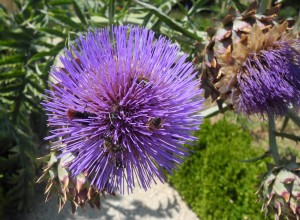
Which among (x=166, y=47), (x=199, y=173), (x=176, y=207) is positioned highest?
(x=166, y=47)

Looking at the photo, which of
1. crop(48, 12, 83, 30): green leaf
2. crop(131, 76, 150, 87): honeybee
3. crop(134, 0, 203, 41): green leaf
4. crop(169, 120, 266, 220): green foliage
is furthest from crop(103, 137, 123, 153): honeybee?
crop(169, 120, 266, 220): green foliage

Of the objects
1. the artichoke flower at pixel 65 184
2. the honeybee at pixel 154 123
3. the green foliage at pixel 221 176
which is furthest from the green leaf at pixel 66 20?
the green foliage at pixel 221 176

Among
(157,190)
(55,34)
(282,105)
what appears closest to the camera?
(282,105)

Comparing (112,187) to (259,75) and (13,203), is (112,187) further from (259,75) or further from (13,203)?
(13,203)

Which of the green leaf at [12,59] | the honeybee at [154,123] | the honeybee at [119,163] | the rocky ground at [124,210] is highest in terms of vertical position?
the green leaf at [12,59]

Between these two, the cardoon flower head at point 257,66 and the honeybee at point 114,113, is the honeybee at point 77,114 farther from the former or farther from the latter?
the cardoon flower head at point 257,66

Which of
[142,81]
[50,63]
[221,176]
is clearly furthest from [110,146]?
[221,176]

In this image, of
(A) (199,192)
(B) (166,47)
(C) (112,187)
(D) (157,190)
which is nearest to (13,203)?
(D) (157,190)
